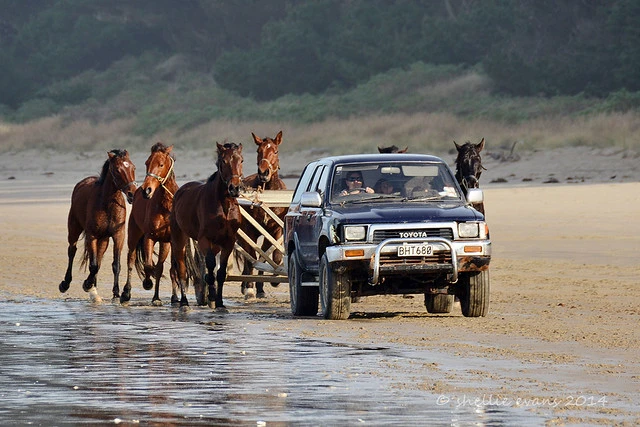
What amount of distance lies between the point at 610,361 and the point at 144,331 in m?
5.36

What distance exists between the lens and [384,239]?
15.9 m

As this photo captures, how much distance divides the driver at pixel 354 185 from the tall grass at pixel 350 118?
2853cm

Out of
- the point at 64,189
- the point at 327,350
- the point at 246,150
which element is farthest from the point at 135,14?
the point at 327,350

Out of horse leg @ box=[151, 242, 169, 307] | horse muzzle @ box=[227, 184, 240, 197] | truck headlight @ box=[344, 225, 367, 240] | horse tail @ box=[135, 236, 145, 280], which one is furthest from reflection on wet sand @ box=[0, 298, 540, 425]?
horse tail @ box=[135, 236, 145, 280]

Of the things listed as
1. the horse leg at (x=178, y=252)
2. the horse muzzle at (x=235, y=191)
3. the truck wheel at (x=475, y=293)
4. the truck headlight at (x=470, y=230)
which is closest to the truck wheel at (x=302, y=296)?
the horse muzzle at (x=235, y=191)

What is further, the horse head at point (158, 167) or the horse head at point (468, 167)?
the horse head at point (158, 167)

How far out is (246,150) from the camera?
58.4 meters

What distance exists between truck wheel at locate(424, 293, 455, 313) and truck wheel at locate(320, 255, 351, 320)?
1377 millimetres

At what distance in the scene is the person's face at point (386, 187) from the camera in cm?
1686

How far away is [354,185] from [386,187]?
38 cm

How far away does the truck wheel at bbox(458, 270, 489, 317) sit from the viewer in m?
16.3

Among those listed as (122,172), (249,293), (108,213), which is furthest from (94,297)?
(249,293)

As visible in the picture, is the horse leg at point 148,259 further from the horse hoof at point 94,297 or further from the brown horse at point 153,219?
the horse hoof at point 94,297

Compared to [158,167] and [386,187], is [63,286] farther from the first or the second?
[386,187]
